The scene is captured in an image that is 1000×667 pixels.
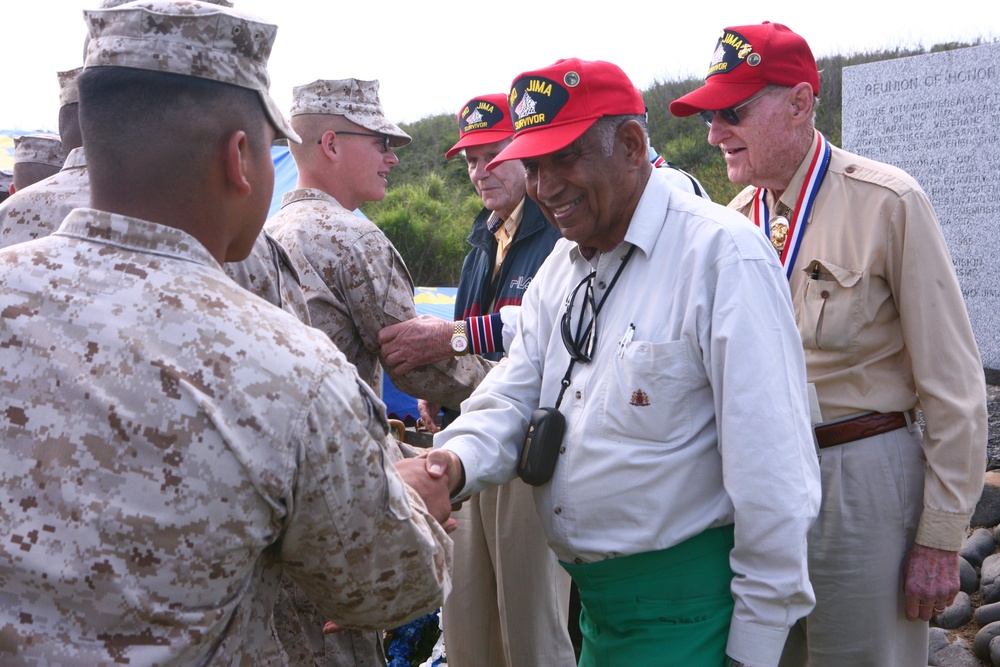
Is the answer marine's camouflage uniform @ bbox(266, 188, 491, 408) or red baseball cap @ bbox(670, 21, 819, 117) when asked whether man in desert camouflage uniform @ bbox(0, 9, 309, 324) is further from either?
red baseball cap @ bbox(670, 21, 819, 117)

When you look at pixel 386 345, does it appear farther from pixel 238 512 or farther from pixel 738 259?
pixel 238 512

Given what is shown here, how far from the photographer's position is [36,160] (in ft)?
17.1

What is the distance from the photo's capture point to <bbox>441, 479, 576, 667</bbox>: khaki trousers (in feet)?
12.5

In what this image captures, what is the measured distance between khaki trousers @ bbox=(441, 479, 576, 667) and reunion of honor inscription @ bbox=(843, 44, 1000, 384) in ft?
16.0

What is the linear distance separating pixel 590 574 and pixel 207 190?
1406 mm

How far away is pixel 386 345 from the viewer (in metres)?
3.48

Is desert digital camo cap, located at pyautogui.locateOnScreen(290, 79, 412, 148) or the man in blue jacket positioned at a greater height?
desert digital camo cap, located at pyautogui.locateOnScreen(290, 79, 412, 148)

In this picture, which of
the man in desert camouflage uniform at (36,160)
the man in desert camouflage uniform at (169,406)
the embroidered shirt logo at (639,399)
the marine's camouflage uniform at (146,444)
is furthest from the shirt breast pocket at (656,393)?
the man in desert camouflage uniform at (36,160)

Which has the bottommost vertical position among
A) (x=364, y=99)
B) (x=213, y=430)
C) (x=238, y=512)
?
(x=238, y=512)

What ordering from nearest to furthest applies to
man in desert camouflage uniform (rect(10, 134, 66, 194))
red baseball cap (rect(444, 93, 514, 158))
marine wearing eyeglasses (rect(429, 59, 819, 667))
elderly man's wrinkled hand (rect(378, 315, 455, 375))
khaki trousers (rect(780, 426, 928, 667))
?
marine wearing eyeglasses (rect(429, 59, 819, 667)) < khaki trousers (rect(780, 426, 928, 667)) < elderly man's wrinkled hand (rect(378, 315, 455, 375)) < red baseball cap (rect(444, 93, 514, 158)) < man in desert camouflage uniform (rect(10, 134, 66, 194))

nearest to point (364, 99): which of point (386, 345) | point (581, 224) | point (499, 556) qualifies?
point (386, 345)

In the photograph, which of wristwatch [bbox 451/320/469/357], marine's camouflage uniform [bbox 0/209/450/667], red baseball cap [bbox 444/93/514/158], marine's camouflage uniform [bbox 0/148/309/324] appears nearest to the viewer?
marine's camouflage uniform [bbox 0/209/450/667]

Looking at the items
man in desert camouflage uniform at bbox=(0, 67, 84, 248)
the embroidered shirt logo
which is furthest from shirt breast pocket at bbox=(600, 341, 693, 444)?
man in desert camouflage uniform at bbox=(0, 67, 84, 248)

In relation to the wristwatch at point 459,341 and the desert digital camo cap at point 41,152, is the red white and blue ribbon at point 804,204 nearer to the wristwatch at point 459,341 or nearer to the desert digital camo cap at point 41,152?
the wristwatch at point 459,341
